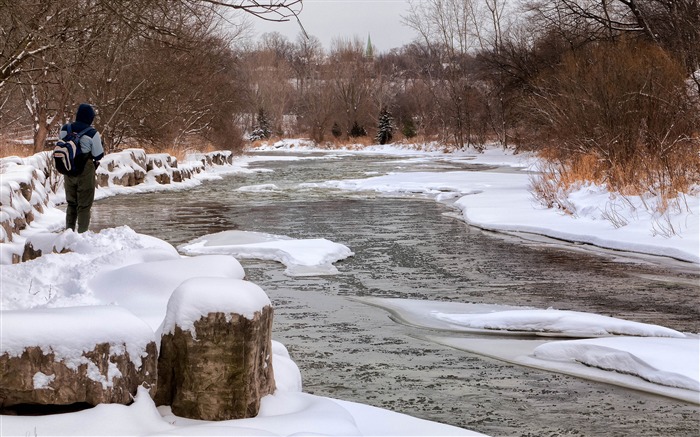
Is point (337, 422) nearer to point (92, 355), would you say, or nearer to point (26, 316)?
point (92, 355)

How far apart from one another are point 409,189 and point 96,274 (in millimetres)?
17634

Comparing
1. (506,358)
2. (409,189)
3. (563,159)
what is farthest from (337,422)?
(409,189)

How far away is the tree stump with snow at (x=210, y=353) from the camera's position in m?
4.55

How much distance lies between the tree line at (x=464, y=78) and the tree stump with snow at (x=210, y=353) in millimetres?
1763

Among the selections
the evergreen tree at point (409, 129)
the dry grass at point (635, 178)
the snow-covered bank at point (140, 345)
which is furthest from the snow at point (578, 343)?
the evergreen tree at point (409, 129)

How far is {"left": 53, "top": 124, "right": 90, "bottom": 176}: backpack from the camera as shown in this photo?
1037 centimetres

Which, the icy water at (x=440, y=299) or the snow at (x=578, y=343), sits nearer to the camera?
the icy water at (x=440, y=299)

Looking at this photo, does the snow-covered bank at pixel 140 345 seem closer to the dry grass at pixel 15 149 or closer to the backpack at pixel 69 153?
the backpack at pixel 69 153

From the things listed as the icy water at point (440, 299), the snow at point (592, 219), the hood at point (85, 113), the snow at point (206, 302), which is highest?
the hood at point (85, 113)

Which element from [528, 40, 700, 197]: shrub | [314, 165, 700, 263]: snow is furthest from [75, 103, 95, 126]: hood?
[528, 40, 700, 197]: shrub

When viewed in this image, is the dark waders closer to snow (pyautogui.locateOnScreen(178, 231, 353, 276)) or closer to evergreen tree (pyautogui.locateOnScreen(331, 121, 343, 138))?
snow (pyautogui.locateOnScreen(178, 231, 353, 276))

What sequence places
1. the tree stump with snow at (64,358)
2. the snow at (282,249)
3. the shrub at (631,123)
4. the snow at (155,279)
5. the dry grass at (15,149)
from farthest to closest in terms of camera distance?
the dry grass at (15,149), the shrub at (631,123), the snow at (282,249), the snow at (155,279), the tree stump with snow at (64,358)

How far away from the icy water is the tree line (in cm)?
277

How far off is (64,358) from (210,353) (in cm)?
77
